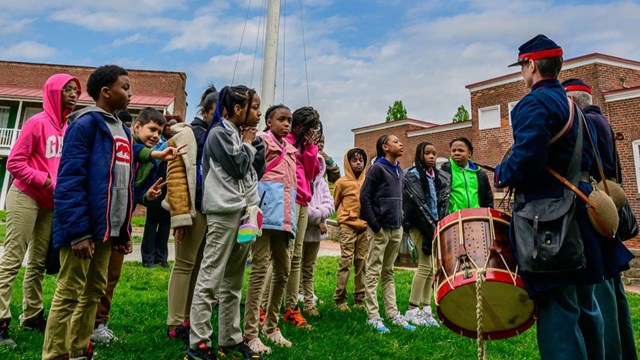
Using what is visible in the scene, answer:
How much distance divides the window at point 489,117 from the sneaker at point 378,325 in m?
20.2

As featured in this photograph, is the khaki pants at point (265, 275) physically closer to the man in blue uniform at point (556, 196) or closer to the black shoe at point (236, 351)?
the black shoe at point (236, 351)

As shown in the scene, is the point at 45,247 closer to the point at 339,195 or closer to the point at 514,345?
the point at 339,195

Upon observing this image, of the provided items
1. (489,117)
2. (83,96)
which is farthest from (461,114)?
(83,96)

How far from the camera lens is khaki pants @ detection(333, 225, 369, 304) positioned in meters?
5.51

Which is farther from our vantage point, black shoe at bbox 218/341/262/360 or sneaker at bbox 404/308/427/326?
sneaker at bbox 404/308/427/326

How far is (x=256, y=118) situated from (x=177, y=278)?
1.43 meters

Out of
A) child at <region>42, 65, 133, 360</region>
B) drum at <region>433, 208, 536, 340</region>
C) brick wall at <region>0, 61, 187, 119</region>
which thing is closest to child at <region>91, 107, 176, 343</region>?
child at <region>42, 65, 133, 360</region>

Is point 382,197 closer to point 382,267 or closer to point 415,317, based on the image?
point 382,267

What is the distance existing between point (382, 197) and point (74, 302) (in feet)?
10.6

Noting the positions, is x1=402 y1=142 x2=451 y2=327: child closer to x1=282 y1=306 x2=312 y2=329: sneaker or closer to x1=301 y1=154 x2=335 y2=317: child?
x1=301 y1=154 x2=335 y2=317: child

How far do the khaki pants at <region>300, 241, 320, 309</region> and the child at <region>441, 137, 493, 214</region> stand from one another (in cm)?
174

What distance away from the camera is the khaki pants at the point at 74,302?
247 cm

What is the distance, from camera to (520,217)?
2293 mm

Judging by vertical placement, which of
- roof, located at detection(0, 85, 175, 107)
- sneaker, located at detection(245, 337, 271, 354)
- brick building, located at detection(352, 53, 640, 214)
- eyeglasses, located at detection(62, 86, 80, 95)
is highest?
roof, located at detection(0, 85, 175, 107)
